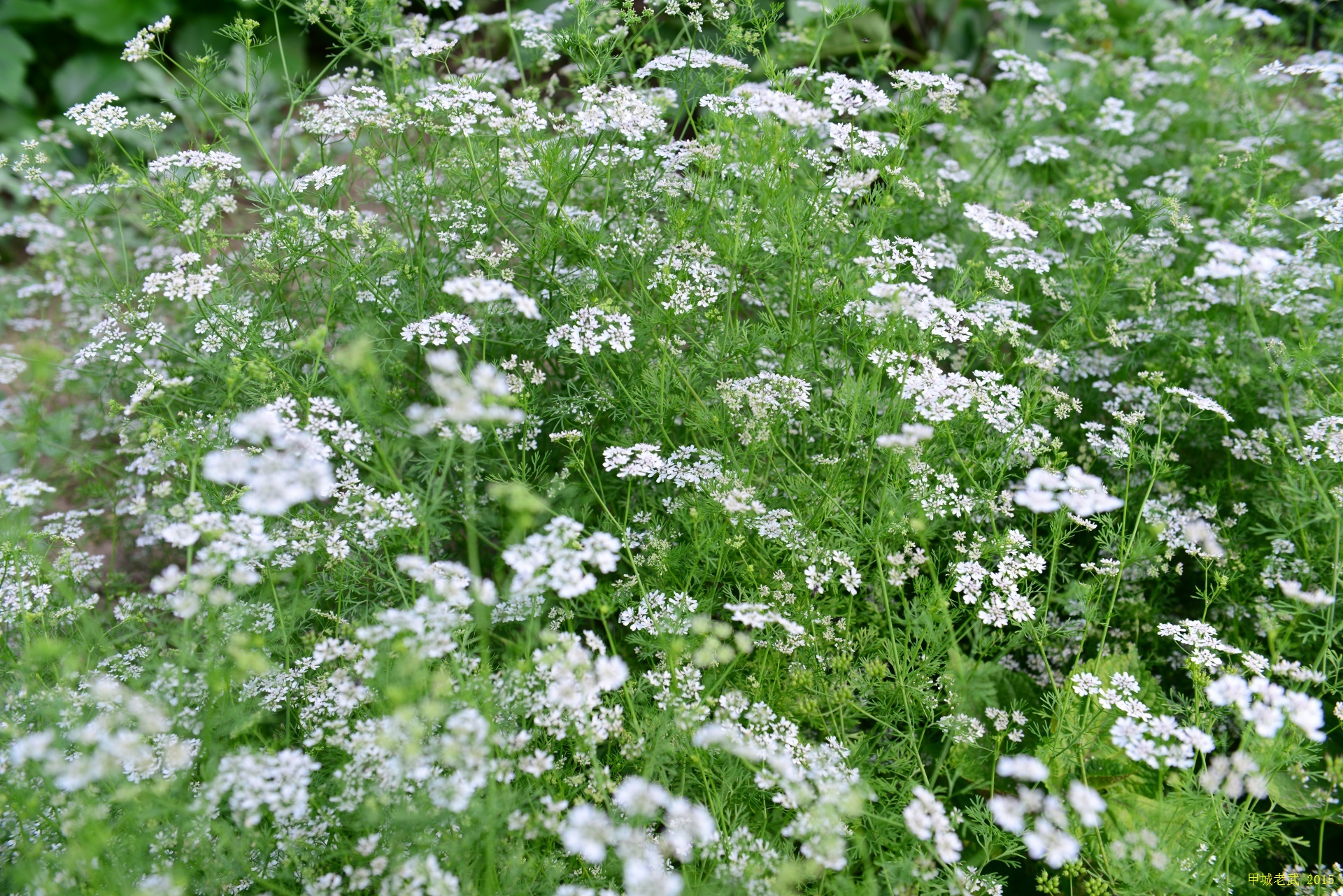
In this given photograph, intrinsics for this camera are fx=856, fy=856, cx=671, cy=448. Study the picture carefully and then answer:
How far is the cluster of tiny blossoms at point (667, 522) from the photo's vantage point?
1.95 metres

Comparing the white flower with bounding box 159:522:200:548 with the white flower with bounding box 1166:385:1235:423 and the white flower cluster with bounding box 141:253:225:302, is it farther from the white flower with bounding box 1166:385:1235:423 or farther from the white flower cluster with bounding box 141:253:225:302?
the white flower with bounding box 1166:385:1235:423

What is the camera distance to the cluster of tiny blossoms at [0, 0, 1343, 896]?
1954mm

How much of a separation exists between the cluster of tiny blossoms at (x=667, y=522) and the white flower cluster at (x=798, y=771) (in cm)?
2

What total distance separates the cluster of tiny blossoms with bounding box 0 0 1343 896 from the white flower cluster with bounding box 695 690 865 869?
2cm

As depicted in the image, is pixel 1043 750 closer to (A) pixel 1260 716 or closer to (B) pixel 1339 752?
(A) pixel 1260 716

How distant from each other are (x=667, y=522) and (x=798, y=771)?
1117 millimetres

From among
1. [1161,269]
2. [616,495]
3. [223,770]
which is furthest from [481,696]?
[1161,269]

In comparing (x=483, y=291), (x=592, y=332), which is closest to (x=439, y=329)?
(x=592, y=332)

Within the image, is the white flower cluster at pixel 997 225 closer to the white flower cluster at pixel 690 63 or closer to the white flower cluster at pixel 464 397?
the white flower cluster at pixel 690 63

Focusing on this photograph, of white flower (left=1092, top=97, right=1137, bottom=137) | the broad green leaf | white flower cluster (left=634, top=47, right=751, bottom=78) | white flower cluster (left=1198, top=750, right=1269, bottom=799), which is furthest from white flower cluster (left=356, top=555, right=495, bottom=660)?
the broad green leaf

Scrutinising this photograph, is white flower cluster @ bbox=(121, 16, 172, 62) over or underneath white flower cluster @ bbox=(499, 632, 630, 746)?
over

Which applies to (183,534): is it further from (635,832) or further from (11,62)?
(11,62)

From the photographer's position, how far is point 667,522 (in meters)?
3.08

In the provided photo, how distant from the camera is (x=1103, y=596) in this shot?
317 cm
